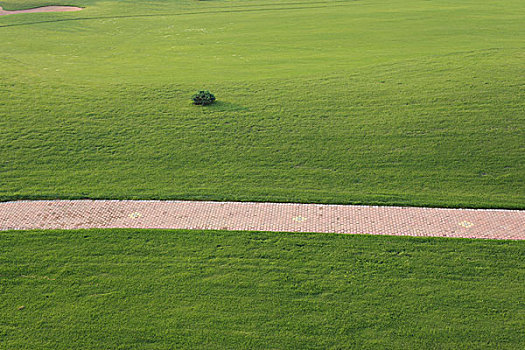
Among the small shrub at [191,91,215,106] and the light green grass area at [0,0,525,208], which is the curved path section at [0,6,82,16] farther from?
the small shrub at [191,91,215,106]

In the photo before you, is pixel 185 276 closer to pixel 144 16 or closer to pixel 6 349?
pixel 6 349

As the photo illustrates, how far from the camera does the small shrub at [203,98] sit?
63.1 ft

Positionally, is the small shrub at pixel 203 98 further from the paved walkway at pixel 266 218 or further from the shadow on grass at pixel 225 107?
the paved walkway at pixel 266 218

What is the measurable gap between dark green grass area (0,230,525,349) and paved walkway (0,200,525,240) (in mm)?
415

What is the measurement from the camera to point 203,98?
19250 mm

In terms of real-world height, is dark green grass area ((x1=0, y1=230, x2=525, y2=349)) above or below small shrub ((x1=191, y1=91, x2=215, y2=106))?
below

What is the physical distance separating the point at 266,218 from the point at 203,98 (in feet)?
26.8

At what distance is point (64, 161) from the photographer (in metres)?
16.0

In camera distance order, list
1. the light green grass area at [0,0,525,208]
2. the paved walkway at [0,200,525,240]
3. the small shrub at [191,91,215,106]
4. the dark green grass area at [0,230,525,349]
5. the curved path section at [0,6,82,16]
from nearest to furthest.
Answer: the dark green grass area at [0,230,525,349]
the paved walkway at [0,200,525,240]
the light green grass area at [0,0,525,208]
the small shrub at [191,91,215,106]
the curved path section at [0,6,82,16]

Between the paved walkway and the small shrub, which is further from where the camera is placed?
the small shrub

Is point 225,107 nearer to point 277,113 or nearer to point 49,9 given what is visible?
point 277,113

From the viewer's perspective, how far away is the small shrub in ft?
63.1

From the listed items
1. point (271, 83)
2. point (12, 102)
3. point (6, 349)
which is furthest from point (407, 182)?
point (12, 102)

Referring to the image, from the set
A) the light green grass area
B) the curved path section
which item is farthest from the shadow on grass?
the curved path section
